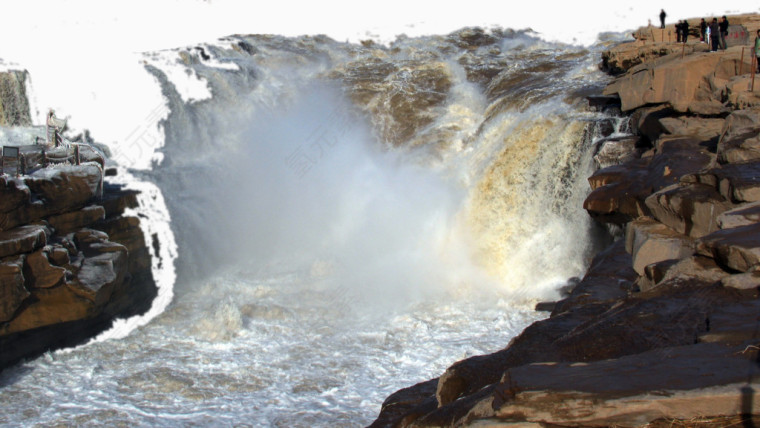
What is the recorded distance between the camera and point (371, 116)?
65.6 feet

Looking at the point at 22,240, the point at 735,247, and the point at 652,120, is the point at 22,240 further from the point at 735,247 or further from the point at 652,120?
the point at 652,120

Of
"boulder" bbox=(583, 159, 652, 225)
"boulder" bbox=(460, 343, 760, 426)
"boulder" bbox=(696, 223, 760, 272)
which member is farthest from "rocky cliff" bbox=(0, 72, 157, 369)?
"boulder" bbox=(696, 223, 760, 272)

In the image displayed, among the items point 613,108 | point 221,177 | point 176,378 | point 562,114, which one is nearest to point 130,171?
point 221,177

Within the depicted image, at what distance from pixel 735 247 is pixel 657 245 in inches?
73.2

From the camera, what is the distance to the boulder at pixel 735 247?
5.52 meters

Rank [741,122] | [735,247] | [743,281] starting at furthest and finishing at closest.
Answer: [741,122], [735,247], [743,281]

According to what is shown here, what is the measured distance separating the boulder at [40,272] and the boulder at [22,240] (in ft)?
0.48

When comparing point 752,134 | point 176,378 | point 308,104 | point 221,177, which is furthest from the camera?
point 308,104

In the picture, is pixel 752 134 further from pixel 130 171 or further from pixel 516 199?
pixel 130 171

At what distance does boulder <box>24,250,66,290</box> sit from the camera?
10.4 m

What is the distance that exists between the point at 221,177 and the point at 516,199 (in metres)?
7.74

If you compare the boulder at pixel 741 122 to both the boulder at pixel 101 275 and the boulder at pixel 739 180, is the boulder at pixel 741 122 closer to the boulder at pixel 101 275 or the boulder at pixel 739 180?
the boulder at pixel 739 180

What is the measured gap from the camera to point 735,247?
18.5 ft

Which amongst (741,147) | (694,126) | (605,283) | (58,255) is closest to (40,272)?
(58,255)
